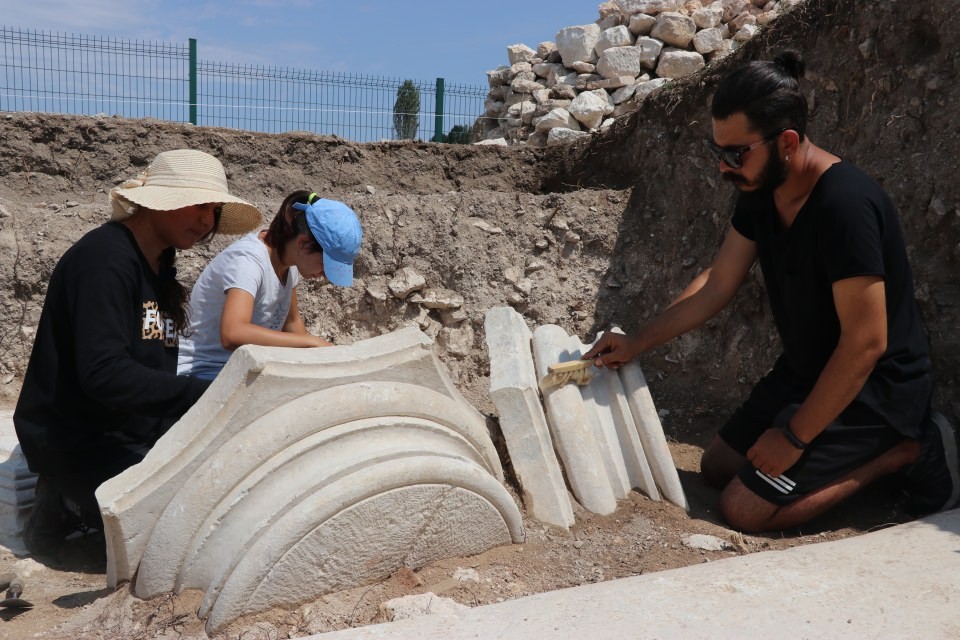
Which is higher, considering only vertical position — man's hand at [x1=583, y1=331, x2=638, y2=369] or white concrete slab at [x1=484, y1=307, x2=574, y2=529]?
man's hand at [x1=583, y1=331, x2=638, y2=369]

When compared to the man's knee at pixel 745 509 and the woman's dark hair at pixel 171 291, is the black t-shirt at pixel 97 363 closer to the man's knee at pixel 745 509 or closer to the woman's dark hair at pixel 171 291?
the woman's dark hair at pixel 171 291

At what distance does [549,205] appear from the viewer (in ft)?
19.6

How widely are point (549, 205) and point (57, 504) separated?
12.8ft

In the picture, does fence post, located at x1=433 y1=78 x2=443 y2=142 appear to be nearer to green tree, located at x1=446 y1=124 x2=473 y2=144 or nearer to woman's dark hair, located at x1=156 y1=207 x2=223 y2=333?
green tree, located at x1=446 y1=124 x2=473 y2=144

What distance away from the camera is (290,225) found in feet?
10.5

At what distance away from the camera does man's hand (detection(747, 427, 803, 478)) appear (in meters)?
2.94

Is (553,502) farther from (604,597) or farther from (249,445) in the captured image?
(249,445)

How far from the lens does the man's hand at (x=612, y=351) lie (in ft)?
10.6

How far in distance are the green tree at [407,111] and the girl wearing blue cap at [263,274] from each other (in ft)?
33.0

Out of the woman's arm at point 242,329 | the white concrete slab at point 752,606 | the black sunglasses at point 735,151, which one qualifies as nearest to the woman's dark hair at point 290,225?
the woman's arm at point 242,329

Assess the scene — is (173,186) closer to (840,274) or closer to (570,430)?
(570,430)

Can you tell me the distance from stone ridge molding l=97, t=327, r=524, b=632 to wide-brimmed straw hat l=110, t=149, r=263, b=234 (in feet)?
2.63

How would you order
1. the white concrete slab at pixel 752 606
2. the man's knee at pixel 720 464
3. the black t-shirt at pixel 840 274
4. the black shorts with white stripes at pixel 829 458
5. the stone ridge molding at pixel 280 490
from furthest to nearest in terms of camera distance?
the man's knee at pixel 720 464
the black shorts with white stripes at pixel 829 458
the black t-shirt at pixel 840 274
the stone ridge molding at pixel 280 490
the white concrete slab at pixel 752 606

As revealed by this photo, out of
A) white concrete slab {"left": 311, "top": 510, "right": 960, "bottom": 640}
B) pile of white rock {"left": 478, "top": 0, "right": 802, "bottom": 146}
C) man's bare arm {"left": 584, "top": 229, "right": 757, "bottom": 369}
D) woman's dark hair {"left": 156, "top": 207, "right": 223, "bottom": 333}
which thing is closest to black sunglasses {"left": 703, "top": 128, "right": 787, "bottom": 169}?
man's bare arm {"left": 584, "top": 229, "right": 757, "bottom": 369}
